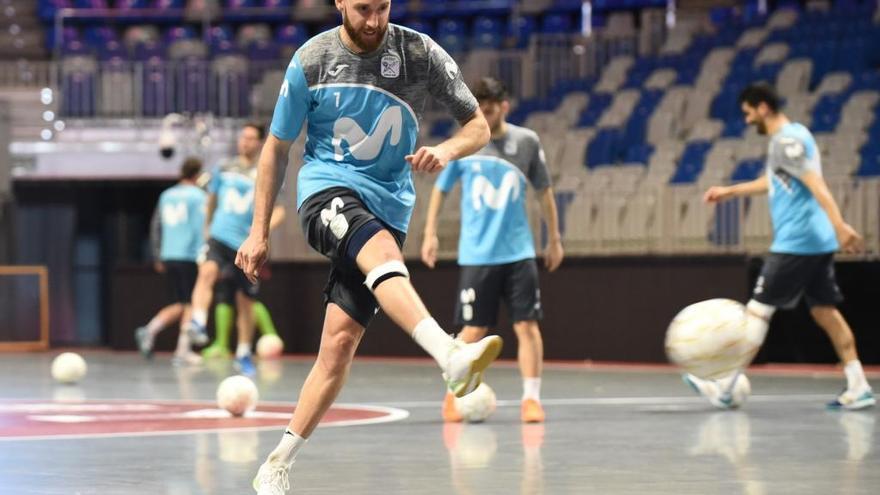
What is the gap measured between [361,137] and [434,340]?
1.08 meters

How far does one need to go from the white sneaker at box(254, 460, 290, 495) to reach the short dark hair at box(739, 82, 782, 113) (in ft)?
19.3

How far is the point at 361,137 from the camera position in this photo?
6.38m

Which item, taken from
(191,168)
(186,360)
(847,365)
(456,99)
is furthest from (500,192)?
(191,168)

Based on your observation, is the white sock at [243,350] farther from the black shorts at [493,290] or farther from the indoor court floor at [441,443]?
the black shorts at [493,290]

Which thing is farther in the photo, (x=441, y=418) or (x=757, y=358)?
(x=757, y=358)

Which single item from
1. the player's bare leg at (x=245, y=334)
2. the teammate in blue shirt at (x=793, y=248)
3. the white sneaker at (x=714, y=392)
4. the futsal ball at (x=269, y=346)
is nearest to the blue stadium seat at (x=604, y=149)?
the futsal ball at (x=269, y=346)

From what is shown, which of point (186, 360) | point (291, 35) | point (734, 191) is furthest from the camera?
point (291, 35)

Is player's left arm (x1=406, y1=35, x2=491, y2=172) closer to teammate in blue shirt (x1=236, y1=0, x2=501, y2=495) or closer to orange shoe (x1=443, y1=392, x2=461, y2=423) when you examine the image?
teammate in blue shirt (x1=236, y1=0, x2=501, y2=495)

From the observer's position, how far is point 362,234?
6.05m

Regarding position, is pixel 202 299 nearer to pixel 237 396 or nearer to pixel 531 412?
pixel 237 396

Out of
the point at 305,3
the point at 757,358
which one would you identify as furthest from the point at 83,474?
the point at 305,3

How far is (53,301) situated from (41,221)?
4.73 feet

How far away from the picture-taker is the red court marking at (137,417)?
9.81 meters

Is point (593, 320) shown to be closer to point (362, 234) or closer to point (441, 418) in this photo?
point (441, 418)
